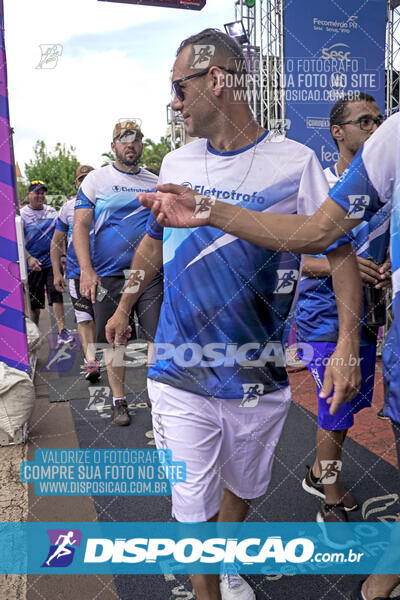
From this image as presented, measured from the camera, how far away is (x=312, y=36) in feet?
18.4

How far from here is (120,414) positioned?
4328mm

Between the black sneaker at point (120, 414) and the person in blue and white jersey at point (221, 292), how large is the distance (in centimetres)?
231

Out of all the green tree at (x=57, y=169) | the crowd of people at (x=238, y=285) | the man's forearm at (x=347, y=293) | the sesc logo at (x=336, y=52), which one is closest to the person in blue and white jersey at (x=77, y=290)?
the sesc logo at (x=336, y=52)

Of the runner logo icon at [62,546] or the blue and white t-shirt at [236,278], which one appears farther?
the runner logo icon at [62,546]

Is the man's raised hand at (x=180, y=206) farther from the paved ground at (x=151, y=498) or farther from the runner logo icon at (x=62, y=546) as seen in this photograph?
the runner logo icon at (x=62, y=546)

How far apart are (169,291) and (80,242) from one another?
88.1 inches

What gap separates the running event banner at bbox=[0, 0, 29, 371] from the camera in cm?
362

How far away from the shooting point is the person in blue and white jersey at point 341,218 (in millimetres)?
1574

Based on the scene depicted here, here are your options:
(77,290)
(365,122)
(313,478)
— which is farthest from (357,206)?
(77,290)

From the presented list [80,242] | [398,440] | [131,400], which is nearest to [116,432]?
[131,400]

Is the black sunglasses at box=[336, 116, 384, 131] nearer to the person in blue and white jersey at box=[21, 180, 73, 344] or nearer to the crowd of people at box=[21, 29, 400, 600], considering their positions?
the crowd of people at box=[21, 29, 400, 600]

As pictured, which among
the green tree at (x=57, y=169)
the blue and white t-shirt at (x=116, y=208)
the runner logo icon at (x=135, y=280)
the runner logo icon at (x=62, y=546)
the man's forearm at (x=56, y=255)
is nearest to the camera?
the runner logo icon at (x=135, y=280)

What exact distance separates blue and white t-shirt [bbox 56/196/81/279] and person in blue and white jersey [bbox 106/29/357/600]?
4026 mm

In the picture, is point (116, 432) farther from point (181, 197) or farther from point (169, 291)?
point (181, 197)
